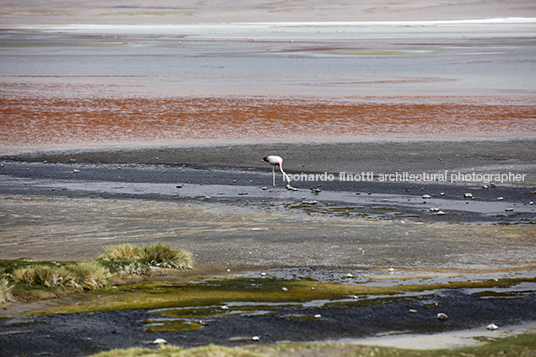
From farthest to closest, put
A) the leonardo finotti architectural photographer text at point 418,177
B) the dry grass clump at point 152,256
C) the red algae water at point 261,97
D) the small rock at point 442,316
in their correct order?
the red algae water at point 261,97
the leonardo finotti architectural photographer text at point 418,177
the dry grass clump at point 152,256
the small rock at point 442,316

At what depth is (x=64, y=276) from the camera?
829 centimetres

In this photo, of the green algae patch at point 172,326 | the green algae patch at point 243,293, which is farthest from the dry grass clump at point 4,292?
the green algae patch at point 172,326

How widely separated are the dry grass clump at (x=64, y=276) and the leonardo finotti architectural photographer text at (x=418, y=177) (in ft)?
27.8

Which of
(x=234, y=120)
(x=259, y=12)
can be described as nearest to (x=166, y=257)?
(x=234, y=120)

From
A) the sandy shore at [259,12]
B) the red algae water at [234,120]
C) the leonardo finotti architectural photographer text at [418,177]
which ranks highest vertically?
the sandy shore at [259,12]

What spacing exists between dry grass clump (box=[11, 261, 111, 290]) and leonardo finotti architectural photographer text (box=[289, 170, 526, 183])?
848cm

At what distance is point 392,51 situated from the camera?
66.0 meters

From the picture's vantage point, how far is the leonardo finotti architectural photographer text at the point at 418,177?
16.1 meters

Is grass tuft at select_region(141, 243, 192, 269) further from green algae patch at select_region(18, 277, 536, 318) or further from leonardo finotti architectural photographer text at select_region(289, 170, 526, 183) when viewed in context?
leonardo finotti architectural photographer text at select_region(289, 170, 526, 183)

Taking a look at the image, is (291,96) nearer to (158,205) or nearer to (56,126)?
(56,126)

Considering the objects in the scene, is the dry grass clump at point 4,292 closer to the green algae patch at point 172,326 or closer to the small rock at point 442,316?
the green algae patch at point 172,326

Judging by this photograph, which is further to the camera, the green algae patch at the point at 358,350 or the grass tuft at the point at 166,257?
the grass tuft at the point at 166,257

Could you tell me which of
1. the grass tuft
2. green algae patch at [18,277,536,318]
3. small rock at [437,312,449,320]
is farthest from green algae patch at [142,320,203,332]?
small rock at [437,312,449,320]

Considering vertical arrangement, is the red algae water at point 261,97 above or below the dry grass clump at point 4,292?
above
